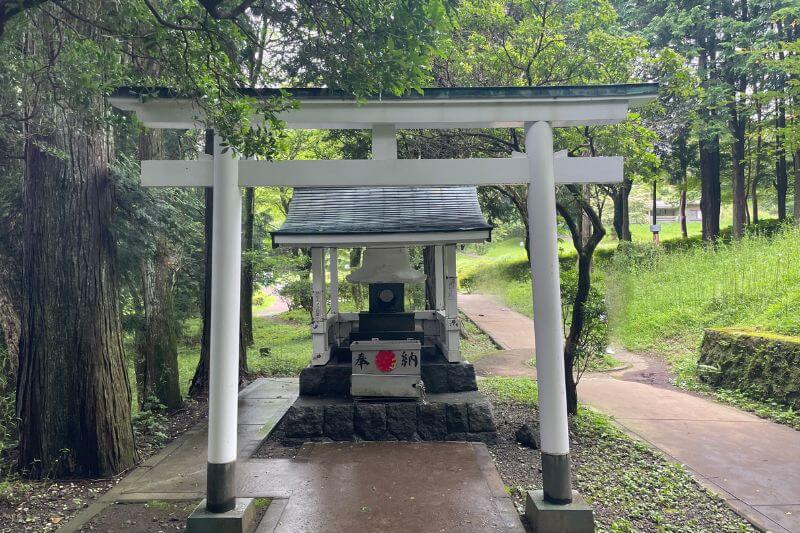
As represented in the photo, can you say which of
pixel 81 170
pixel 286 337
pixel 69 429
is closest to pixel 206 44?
pixel 81 170

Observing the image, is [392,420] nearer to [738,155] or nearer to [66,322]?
[66,322]

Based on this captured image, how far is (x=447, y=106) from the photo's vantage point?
3678 millimetres

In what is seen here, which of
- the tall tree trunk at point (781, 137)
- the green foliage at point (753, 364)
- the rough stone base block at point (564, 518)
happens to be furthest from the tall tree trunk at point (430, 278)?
the tall tree trunk at point (781, 137)

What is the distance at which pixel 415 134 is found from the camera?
25.3ft

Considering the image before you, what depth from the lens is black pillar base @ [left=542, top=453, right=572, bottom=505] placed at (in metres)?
3.47

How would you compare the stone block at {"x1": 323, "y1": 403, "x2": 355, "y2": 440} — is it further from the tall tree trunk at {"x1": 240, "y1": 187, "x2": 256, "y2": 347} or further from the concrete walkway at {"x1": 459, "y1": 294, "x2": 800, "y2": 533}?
the tall tree trunk at {"x1": 240, "y1": 187, "x2": 256, "y2": 347}

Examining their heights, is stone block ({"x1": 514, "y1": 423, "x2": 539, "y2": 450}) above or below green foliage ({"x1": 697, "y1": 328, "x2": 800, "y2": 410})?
below

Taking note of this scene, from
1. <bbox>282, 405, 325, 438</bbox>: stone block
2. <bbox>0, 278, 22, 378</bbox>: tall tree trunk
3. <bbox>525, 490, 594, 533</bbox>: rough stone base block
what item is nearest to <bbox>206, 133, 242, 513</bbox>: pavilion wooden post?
<bbox>282, 405, 325, 438</bbox>: stone block

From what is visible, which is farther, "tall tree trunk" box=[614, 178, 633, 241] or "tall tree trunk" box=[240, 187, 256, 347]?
"tall tree trunk" box=[614, 178, 633, 241]

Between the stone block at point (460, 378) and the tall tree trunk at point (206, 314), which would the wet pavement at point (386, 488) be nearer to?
the stone block at point (460, 378)

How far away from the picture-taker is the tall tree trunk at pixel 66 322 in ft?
14.5

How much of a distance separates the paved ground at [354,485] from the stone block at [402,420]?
0.21 m

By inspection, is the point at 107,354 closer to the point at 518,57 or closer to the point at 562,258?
the point at 518,57

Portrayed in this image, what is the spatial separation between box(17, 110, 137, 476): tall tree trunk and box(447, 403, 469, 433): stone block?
11.1ft
